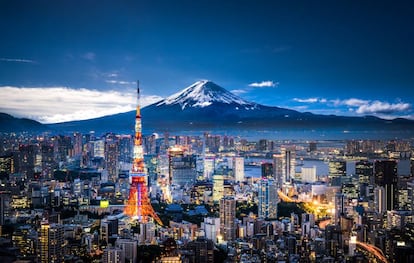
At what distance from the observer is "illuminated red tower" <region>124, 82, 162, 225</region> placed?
583 centimetres

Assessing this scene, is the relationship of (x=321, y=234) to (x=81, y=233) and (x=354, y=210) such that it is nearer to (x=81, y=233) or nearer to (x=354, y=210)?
(x=354, y=210)

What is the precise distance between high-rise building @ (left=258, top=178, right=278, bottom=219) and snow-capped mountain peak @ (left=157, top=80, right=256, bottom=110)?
4.25ft

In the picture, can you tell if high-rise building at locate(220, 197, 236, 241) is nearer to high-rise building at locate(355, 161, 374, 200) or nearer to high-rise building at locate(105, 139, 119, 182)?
high-rise building at locate(355, 161, 374, 200)

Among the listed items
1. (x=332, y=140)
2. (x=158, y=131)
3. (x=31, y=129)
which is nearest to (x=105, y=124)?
(x=158, y=131)

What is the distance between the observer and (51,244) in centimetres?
402

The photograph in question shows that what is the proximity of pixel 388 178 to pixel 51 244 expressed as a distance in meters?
4.25

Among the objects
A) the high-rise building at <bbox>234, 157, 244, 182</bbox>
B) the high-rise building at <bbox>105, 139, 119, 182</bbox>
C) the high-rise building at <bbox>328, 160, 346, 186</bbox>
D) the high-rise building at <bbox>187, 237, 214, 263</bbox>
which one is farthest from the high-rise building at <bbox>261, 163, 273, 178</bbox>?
the high-rise building at <bbox>187, 237, 214, 263</bbox>

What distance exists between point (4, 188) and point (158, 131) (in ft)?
7.42

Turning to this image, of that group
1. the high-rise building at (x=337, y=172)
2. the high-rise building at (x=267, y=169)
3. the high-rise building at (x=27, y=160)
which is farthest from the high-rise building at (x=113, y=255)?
the high-rise building at (x=267, y=169)

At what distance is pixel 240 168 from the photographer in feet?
26.5

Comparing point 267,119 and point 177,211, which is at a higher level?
point 267,119

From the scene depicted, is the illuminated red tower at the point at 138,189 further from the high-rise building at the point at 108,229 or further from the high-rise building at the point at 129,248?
the high-rise building at the point at 129,248

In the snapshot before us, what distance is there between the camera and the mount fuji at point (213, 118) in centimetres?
595

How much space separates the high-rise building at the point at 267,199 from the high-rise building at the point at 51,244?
2608 millimetres
